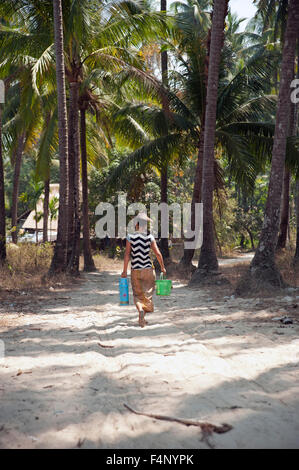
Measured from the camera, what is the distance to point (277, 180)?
10031 mm

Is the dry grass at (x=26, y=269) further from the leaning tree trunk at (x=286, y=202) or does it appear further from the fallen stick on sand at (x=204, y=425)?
the leaning tree trunk at (x=286, y=202)

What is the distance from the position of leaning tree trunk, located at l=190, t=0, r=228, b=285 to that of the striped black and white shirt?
223 inches

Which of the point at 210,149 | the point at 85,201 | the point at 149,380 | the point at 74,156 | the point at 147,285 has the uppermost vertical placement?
the point at 74,156

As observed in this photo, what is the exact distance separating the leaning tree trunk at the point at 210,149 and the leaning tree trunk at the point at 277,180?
270cm

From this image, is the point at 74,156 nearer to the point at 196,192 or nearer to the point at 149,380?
the point at 196,192

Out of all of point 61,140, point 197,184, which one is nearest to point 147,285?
point 61,140

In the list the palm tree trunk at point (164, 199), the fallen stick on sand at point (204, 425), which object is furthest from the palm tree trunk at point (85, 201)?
the fallen stick on sand at point (204, 425)

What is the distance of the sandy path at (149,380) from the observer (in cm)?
314

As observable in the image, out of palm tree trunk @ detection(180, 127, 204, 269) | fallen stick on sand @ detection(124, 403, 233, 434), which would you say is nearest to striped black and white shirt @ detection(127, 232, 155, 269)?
fallen stick on sand @ detection(124, 403, 233, 434)

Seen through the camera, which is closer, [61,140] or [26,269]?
[61,140]

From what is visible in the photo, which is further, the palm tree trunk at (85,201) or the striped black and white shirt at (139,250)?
the palm tree trunk at (85,201)

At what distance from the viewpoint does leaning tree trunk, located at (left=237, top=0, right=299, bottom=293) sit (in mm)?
9805

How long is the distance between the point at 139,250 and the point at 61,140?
713cm
